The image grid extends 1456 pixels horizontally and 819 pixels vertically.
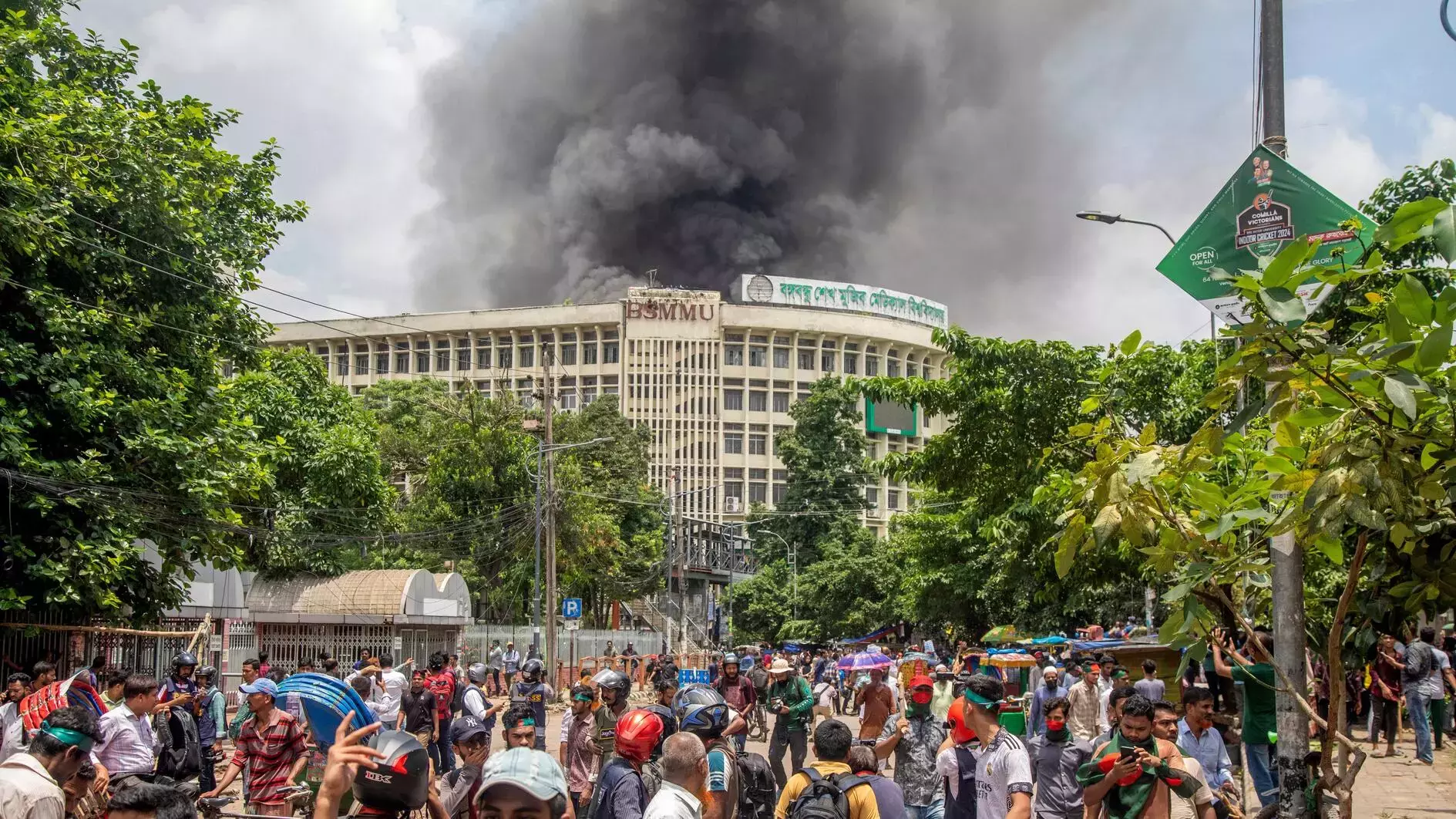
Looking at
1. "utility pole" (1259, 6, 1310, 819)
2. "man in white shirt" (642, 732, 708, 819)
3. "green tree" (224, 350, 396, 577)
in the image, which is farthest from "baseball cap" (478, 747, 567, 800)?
"green tree" (224, 350, 396, 577)

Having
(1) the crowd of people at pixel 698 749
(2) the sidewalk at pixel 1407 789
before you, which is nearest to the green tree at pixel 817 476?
(2) the sidewalk at pixel 1407 789

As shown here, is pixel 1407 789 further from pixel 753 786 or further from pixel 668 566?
pixel 668 566

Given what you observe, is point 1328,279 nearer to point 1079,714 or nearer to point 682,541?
point 1079,714

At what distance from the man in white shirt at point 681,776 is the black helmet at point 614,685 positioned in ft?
14.5

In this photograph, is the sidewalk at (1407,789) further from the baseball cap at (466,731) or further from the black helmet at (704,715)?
the baseball cap at (466,731)

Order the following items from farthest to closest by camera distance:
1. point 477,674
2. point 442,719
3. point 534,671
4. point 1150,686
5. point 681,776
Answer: point 442,719 → point 477,674 → point 1150,686 → point 534,671 → point 681,776

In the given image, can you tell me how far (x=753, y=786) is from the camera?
322 inches

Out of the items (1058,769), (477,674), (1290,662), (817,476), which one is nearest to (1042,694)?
(1058,769)

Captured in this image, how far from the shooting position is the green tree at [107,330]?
659 inches

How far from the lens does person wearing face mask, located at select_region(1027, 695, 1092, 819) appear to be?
287 inches

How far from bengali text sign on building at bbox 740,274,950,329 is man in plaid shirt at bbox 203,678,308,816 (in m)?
74.9

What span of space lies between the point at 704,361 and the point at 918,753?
239 ft

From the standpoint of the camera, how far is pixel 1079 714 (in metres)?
13.1

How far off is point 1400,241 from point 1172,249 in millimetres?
3248
